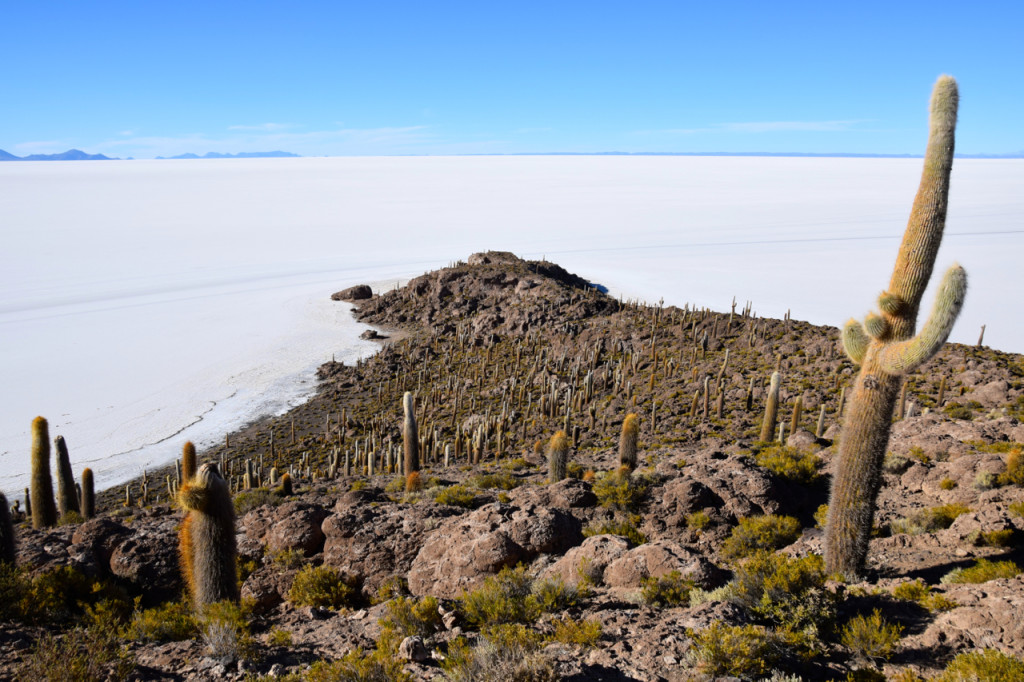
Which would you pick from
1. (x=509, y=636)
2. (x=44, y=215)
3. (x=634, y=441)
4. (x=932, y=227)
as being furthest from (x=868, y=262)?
(x=44, y=215)

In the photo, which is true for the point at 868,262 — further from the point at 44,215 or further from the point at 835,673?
the point at 44,215

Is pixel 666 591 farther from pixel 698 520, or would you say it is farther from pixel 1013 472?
pixel 1013 472

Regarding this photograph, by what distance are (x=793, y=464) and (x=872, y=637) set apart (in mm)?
5872

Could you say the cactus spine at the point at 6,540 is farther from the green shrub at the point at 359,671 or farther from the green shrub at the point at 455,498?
the green shrub at the point at 455,498

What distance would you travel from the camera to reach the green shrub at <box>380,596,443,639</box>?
6.48 m

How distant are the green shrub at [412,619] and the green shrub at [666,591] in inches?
83.9

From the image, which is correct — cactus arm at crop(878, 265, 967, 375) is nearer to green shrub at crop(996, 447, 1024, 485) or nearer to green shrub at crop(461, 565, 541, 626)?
green shrub at crop(461, 565, 541, 626)

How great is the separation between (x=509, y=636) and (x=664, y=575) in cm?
217

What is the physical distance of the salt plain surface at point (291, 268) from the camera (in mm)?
26859

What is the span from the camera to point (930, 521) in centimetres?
862

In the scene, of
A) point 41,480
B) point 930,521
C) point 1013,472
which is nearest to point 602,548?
point 930,521

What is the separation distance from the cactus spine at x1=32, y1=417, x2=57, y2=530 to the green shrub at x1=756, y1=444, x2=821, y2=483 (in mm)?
13304

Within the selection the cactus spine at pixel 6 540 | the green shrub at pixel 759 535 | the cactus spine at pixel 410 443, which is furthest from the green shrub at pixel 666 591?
the cactus spine at pixel 410 443

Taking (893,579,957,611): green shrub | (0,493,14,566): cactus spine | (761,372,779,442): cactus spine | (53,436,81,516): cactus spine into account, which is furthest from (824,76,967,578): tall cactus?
(53,436,81,516): cactus spine
